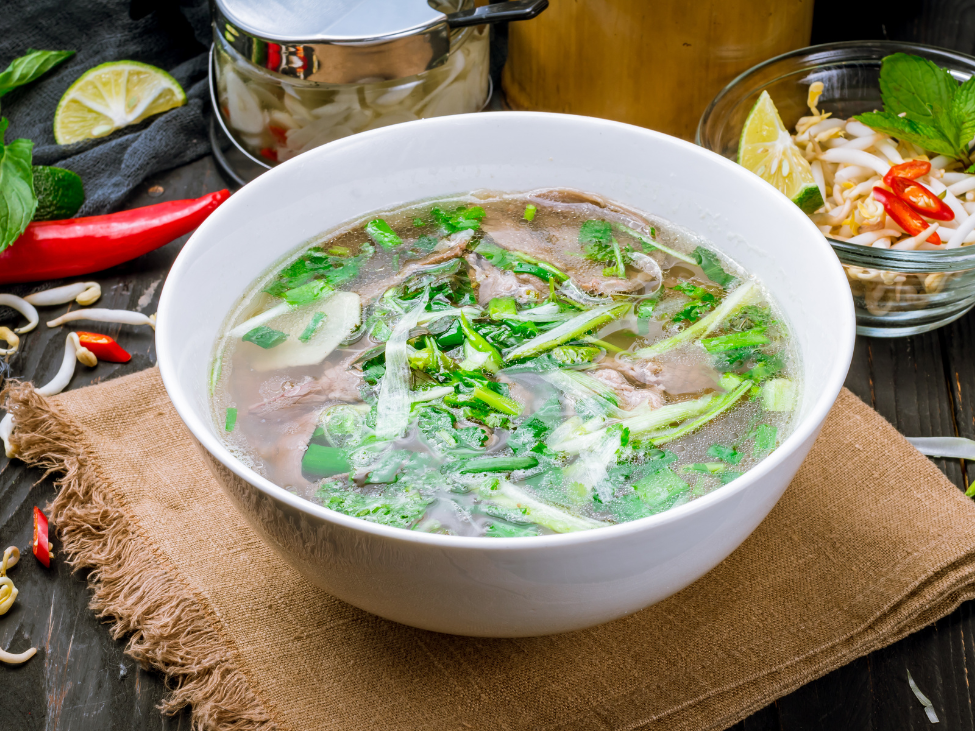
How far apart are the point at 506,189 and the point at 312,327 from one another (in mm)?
591

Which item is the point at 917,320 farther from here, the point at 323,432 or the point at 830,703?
the point at 323,432

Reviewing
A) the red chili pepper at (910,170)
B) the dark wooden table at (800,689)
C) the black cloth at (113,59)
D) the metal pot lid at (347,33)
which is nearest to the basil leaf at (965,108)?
the red chili pepper at (910,170)

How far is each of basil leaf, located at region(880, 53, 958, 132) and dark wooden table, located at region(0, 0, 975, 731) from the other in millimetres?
595

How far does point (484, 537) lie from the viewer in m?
1.34

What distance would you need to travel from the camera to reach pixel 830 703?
1.65 m

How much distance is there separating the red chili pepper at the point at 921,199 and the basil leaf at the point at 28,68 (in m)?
2.90

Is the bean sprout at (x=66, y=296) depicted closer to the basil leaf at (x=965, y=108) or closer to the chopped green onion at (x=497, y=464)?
the chopped green onion at (x=497, y=464)

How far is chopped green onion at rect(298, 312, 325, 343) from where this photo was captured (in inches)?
71.2

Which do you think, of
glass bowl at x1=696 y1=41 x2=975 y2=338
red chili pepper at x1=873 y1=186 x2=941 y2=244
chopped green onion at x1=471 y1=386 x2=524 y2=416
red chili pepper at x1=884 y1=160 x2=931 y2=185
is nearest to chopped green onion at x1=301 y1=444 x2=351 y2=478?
chopped green onion at x1=471 y1=386 x2=524 y2=416

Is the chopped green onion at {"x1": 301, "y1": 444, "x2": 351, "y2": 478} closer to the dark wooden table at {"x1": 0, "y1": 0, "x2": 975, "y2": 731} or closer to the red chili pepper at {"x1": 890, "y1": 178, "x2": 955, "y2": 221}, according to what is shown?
the dark wooden table at {"x1": 0, "y1": 0, "x2": 975, "y2": 731}

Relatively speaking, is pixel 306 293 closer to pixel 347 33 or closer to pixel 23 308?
pixel 347 33

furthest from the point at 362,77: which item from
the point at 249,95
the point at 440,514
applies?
the point at 440,514

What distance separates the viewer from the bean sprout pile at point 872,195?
2.32 meters

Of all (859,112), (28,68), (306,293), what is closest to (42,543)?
(306,293)
